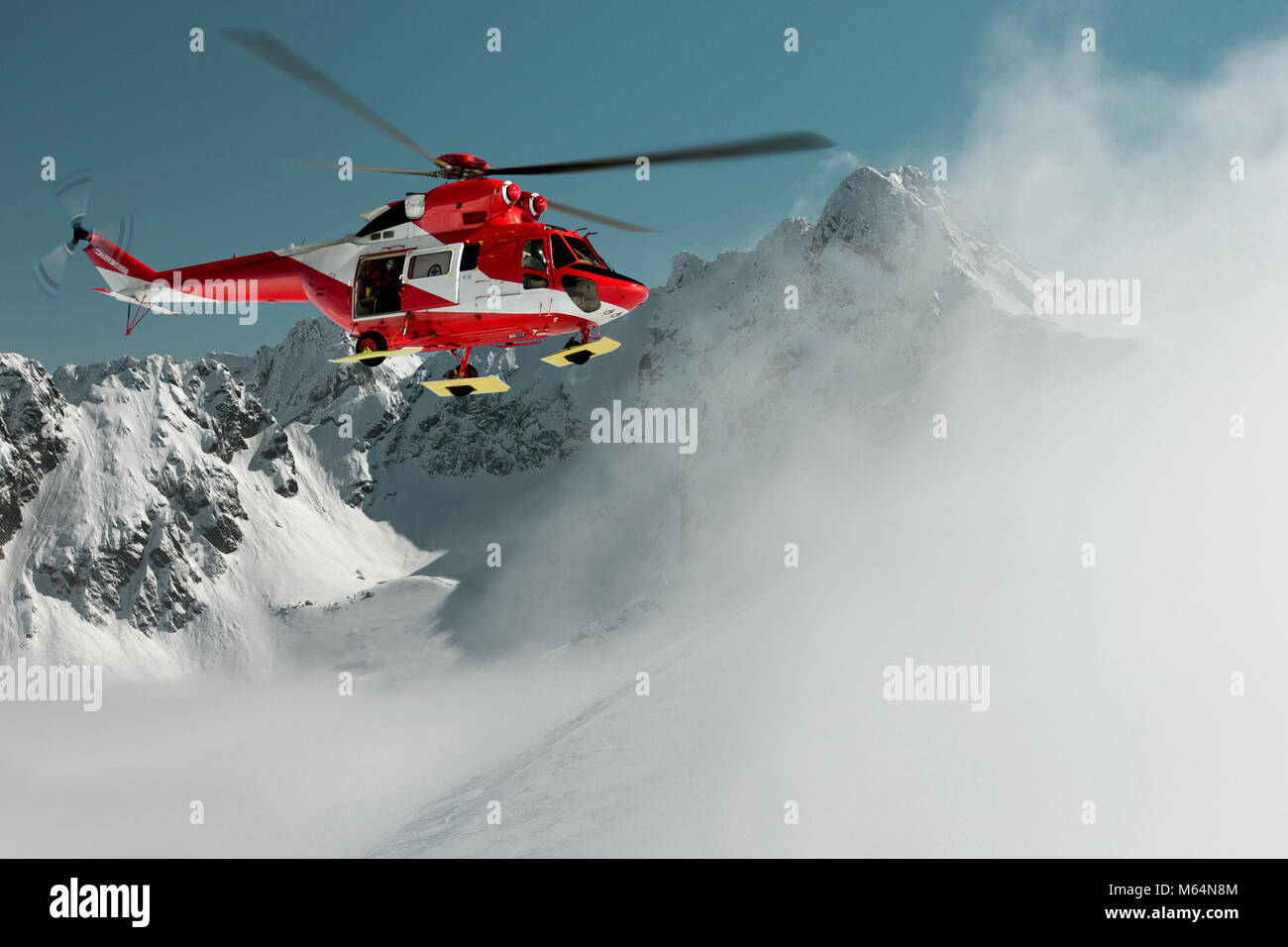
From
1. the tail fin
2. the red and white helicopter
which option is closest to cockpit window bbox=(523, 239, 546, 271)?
the red and white helicopter

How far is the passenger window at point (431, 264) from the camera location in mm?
24578

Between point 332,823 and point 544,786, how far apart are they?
123m

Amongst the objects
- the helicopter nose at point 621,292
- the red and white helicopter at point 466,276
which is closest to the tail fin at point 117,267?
the red and white helicopter at point 466,276

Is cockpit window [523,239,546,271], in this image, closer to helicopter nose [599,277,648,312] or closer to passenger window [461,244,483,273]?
passenger window [461,244,483,273]

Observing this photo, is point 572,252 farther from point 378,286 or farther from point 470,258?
point 378,286

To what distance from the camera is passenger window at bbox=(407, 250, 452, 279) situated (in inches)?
968

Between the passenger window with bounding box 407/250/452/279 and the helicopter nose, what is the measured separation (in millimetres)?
3704

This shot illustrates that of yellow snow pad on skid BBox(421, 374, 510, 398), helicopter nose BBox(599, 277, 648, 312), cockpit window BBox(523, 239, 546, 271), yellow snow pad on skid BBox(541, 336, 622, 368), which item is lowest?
yellow snow pad on skid BBox(421, 374, 510, 398)

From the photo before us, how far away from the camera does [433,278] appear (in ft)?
80.6

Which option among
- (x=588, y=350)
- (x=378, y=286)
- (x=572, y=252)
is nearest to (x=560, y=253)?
(x=572, y=252)

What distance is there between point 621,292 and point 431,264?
15.1 feet

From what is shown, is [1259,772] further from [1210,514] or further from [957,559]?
[957,559]

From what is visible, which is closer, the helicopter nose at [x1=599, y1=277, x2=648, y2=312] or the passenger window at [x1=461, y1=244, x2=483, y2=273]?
the passenger window at [x1=461, y1=244, x2=483, y2=273]
